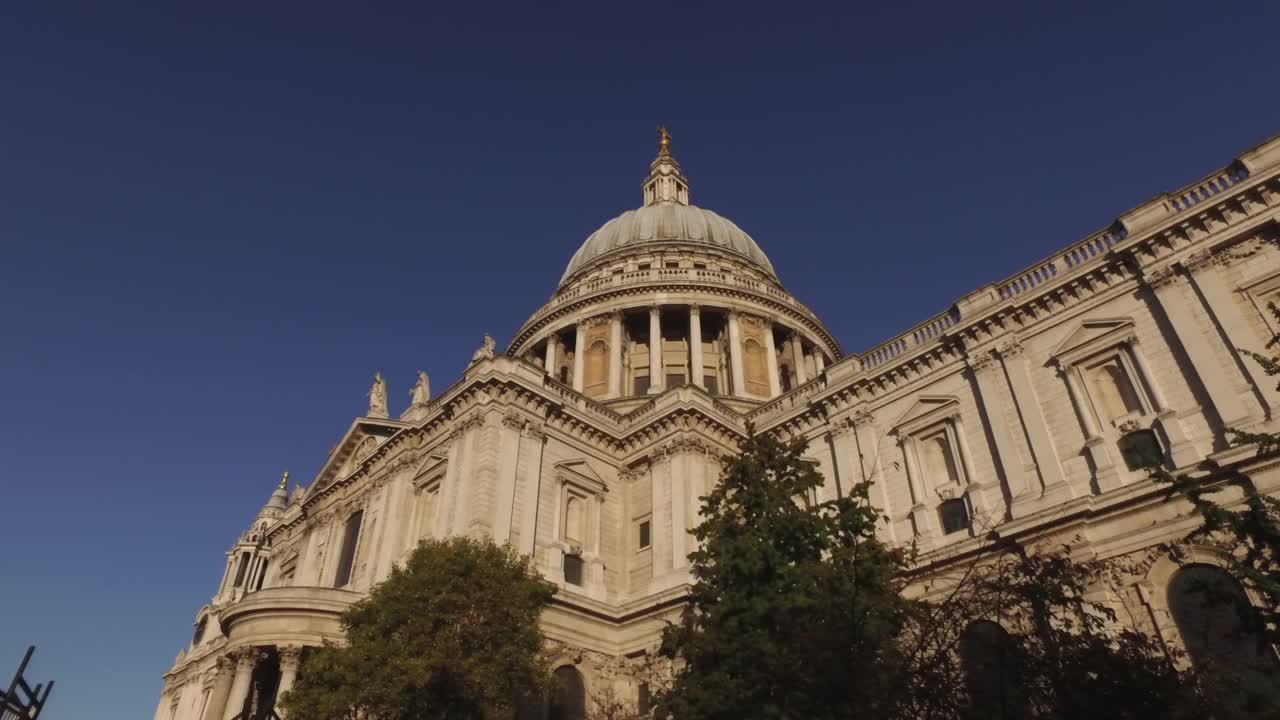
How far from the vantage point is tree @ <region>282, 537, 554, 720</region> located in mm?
18000

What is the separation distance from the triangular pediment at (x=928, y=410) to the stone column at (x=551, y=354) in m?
21.9

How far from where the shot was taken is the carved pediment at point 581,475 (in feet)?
94.0

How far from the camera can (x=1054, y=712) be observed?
9.53 meters

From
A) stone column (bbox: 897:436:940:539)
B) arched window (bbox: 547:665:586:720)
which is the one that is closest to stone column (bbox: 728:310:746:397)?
stone column (bbox: 897:436:940:539)

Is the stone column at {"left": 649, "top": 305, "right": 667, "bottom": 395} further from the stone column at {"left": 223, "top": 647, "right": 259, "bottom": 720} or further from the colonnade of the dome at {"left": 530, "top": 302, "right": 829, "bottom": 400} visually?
the stone column at {"left": 223, "top": 647, "right": 259, "bottom": 720}

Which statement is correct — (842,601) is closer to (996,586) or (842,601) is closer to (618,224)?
(996,586)

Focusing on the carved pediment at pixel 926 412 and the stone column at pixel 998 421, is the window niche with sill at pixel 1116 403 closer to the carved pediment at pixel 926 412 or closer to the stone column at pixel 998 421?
the stone column at pixel 998 421

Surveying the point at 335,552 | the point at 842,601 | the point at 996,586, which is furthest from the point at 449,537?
the point at 996,586

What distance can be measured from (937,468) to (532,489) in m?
13.3

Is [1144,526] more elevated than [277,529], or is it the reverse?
[277,529]

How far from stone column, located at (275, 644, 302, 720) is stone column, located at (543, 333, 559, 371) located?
22363mm

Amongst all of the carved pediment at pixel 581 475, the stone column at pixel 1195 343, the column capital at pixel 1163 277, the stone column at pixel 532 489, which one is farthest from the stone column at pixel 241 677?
the column capital at pixel 1163 277

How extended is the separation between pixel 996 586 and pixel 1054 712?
1587 mm

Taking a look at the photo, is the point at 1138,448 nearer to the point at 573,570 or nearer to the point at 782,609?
the point at 782,609
